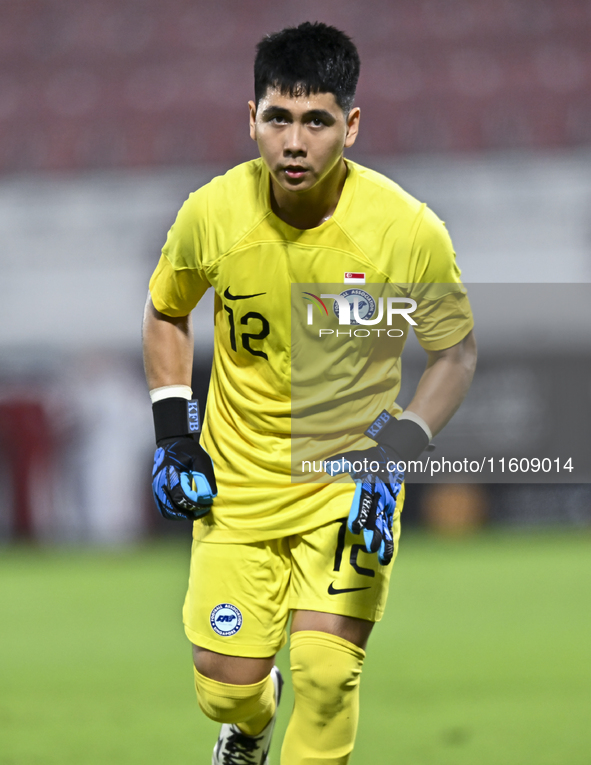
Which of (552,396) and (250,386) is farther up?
(250,386)

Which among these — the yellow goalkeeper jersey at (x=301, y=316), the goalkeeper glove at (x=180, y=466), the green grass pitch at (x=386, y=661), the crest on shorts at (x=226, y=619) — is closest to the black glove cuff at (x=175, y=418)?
the goalkeeper glove at (x=180, y=466)

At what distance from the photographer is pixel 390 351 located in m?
2.40

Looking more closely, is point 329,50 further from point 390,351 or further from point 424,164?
point 424,164

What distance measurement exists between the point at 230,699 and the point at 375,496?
2.01ft

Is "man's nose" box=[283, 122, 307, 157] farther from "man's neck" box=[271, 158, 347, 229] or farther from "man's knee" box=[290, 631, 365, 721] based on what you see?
"man's knee" box=[290, 631, 365, 721]

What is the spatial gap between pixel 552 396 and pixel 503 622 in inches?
108

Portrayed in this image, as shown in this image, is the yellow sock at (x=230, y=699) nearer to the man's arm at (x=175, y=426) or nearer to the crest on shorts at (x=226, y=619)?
the crest on shorts at (x=226, y=619)

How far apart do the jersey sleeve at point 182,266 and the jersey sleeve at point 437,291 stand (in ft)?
1.68

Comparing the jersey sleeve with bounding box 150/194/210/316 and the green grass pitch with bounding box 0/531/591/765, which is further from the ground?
the jersey sleeve with bounding box 150/194/210/316

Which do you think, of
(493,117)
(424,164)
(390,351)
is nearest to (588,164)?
(424,164)

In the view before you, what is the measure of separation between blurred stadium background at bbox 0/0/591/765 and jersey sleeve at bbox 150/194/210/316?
1418 mm

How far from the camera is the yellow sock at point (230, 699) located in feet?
7.64

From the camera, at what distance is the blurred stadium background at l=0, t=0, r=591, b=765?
5.05 m

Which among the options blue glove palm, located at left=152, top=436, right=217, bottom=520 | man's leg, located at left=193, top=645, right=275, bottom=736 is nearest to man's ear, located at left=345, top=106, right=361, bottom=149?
blue glove palm, located at left=152, top=436, right=217, bottom=520
